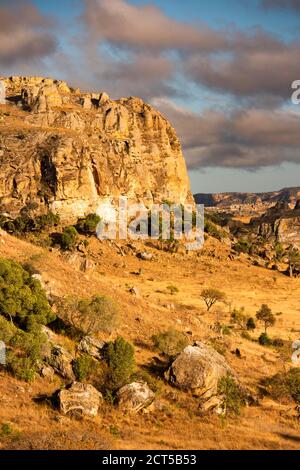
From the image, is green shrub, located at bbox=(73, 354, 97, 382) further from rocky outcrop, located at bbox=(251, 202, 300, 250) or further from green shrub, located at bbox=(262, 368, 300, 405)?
rocky outcrop, located at bbox=(251, 202, 300, 250)

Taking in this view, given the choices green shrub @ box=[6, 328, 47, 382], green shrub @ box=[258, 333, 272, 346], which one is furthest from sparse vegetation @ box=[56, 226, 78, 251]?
green shrub @ box=[6, 328, 47, 382]

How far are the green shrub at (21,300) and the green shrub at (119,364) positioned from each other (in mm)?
4463

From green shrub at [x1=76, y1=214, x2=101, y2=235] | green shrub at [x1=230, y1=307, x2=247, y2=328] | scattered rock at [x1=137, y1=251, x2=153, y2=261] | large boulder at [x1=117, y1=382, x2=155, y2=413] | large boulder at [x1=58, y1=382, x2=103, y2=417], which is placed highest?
green shrub at [x1=76, y1=214, x2=101, y2=235]

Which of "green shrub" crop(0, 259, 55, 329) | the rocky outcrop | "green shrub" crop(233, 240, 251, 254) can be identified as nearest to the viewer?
"green shrub" crop(0, 259, 55, 329)

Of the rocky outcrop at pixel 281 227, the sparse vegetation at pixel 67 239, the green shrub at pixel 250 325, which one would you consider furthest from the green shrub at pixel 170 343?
the rocky outcrop at pixel 281 227

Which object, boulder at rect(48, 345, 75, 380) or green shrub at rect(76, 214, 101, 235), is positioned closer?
boulder at rect(48, 345, 75, 380)

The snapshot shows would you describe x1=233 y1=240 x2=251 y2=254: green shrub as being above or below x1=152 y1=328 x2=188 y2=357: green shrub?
above

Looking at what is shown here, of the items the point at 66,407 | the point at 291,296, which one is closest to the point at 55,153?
the point at 291,296

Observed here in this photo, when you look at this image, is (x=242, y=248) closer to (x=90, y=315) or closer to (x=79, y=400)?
(x=90, y=315)

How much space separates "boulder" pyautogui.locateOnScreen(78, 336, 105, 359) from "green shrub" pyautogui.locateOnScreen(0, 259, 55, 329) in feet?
8.66

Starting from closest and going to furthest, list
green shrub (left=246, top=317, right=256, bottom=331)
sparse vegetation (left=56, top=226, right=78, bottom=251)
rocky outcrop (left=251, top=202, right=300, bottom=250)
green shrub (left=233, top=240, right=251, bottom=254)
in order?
1. green shrub (left=246, top=317, right=256, bottom=331)
2. sparse vegetation (left=56, top=226, right=78, bottom=251)
3. green shrub (left=233, top=240, right=251, bottom=254)
4. rocky outcrop (left=251, top=202, right=300, bottom=250)

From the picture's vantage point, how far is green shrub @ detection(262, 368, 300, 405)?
2455 centimetres

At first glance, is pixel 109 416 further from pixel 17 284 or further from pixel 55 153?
pixel 55 153

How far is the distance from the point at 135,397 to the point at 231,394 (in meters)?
5.23
